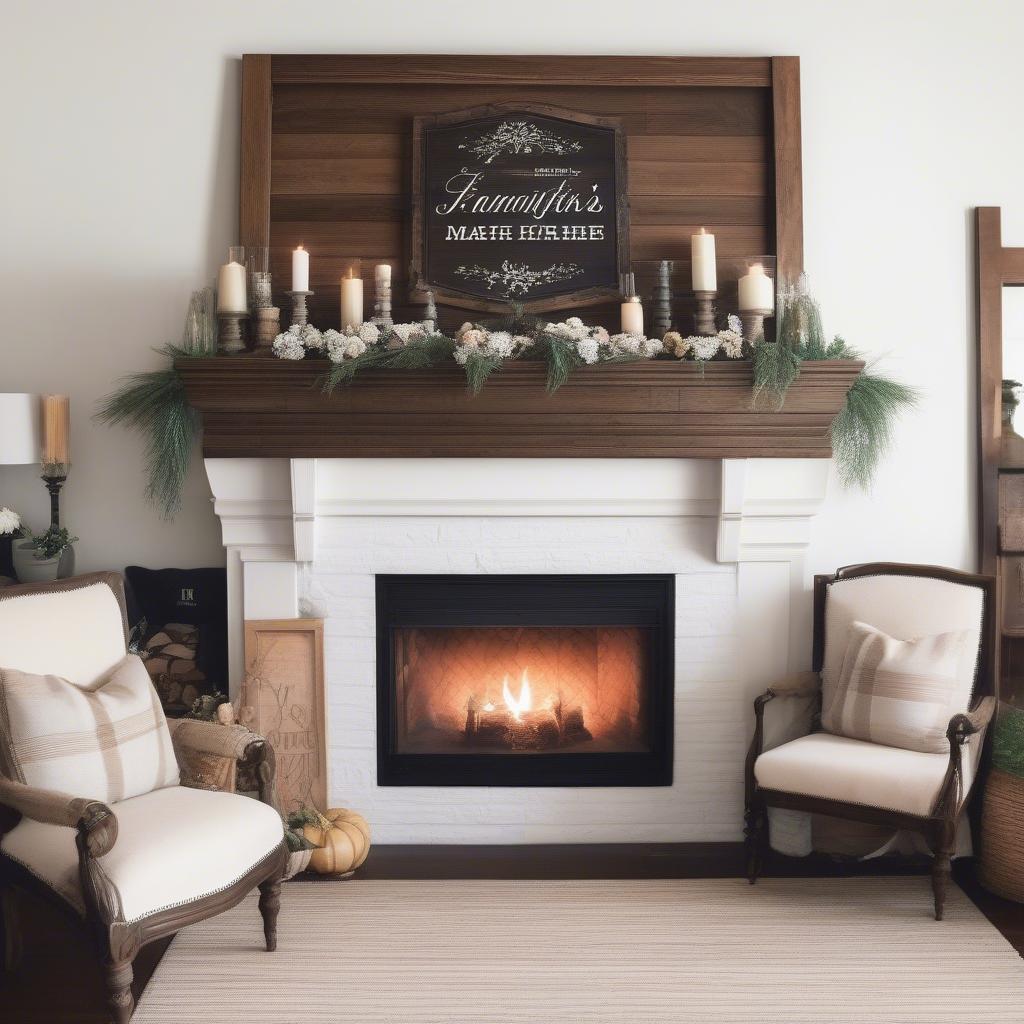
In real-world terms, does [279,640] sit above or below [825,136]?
below

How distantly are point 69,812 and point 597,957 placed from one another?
1415mm

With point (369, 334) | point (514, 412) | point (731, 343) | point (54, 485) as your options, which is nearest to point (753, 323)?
point (731, 343)

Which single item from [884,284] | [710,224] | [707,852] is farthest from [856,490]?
[707,852]

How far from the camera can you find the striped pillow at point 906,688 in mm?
3029

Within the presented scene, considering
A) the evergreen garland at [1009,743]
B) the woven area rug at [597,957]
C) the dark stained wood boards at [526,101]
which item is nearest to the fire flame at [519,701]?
the woven area rug at [597,957]

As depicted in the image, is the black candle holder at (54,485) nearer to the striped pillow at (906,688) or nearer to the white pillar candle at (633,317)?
the white pillar candle at (633,317)

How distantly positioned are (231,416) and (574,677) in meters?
1.49

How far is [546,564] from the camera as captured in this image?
11.2 ft

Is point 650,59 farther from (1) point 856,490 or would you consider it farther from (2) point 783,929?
(2) point 783,929

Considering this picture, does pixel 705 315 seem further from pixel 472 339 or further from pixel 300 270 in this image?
pixel 300 270

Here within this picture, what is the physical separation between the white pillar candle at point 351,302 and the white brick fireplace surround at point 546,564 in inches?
18.4

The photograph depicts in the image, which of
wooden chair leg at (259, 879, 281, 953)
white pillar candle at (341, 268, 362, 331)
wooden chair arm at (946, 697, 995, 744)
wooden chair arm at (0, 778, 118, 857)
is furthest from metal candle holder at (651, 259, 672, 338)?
wooden chair arm at (0, 778, 118, 857)

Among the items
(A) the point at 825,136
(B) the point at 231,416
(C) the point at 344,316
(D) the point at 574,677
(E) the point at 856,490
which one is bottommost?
(D) the point at 574,677

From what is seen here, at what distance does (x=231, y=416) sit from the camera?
321cm
